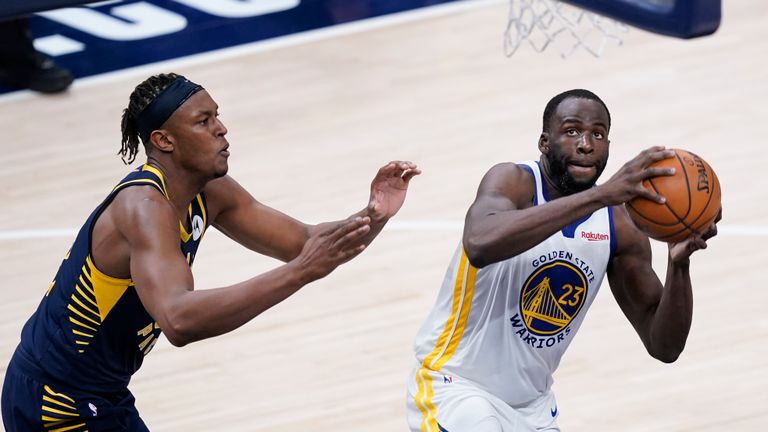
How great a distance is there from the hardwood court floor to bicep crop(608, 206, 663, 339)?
1.57 meters

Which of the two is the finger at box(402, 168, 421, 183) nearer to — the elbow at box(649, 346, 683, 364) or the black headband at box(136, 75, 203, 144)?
the black headband at box(136, 75, 203, 144)

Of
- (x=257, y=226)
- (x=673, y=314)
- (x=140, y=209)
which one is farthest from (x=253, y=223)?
(x=673, y=314)

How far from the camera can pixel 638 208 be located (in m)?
3.60

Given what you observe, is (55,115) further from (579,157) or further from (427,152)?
(579,157)

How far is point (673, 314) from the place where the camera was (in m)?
3.95

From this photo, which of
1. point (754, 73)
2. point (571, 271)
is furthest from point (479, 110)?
point (571, 271)

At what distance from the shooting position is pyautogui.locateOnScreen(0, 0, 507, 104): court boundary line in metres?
9.94

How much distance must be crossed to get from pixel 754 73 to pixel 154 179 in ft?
21.3

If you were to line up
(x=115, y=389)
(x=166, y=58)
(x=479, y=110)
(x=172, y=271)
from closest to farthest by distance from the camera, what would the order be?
(x=172, y=271)
(x=115, y=389)
(x=479, y=110)
(x=166, y=58)

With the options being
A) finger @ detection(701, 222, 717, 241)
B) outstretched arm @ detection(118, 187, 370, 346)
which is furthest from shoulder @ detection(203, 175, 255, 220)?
finger @ detection(701, 222, 717, 241)

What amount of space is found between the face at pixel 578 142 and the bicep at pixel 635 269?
234 millimetres

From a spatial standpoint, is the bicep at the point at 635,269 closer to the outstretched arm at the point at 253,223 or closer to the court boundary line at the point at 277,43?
the outstretched arm at the point at 253,223

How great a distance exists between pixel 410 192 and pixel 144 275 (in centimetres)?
448

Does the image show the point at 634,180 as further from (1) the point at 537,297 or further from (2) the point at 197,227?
(2) the point at 197,227
